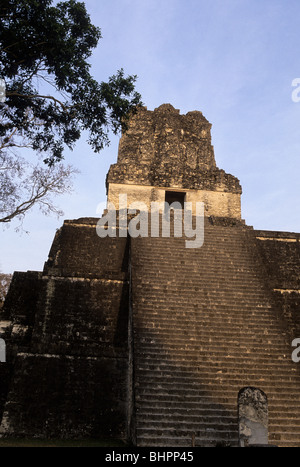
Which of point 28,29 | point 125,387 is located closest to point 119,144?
point 28,29

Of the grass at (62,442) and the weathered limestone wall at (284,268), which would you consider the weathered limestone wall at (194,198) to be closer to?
the weathered limestone wall at (284,268)

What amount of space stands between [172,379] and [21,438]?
2618 mm

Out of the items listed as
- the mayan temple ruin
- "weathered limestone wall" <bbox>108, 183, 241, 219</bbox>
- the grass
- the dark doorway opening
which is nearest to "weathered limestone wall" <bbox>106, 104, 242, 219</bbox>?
"weathered limestone wall" <bbox>108, 183, 241, 219</bbox>

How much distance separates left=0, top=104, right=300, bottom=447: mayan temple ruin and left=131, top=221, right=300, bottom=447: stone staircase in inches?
0.8

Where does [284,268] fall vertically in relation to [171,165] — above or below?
below

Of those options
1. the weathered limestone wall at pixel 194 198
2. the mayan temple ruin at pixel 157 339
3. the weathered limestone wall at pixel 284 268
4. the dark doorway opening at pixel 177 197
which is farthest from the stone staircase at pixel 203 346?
the dark doorway opening at pixel 177 197

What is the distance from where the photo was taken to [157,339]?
678 cm

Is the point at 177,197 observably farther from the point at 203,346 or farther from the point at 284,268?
the point at 203,346

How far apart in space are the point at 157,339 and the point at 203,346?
79cm

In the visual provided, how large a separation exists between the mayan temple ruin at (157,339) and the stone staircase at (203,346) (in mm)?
20

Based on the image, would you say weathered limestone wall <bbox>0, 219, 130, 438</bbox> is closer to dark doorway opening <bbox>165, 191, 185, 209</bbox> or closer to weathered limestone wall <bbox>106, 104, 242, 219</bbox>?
weathered limestone wall <bbox>106, 104, 242, 219</bbox>

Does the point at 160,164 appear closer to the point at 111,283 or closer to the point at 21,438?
the point at 111,283

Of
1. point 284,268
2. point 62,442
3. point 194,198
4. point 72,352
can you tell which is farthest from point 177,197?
point 62,442

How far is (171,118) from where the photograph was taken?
46.7ft
